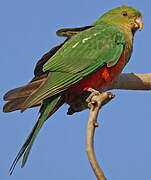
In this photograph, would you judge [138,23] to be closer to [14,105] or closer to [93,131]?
[14,105]

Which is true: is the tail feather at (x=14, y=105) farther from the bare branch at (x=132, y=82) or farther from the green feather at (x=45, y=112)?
the bare branch at (x=132, y=82)

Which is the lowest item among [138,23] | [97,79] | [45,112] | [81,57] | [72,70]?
[45,112]

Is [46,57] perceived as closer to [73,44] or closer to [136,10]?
[73,44]

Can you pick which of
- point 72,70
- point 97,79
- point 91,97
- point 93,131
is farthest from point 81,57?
point 93,131

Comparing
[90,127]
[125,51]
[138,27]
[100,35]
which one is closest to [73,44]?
[100,35]

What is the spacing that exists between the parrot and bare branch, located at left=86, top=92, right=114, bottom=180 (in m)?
0.85

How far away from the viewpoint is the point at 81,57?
442 centimetres

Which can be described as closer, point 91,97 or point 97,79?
point 91,97

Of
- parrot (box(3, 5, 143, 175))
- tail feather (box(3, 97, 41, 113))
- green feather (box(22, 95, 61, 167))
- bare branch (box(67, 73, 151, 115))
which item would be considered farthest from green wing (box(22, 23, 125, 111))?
bare branch (box(67, 73, 151, 115))

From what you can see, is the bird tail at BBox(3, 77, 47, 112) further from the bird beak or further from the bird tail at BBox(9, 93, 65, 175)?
the bird beak

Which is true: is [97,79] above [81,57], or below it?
A: below

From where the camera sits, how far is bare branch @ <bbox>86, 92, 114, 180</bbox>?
2.71m

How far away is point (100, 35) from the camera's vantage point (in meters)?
4.55

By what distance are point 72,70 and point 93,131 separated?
142cm
